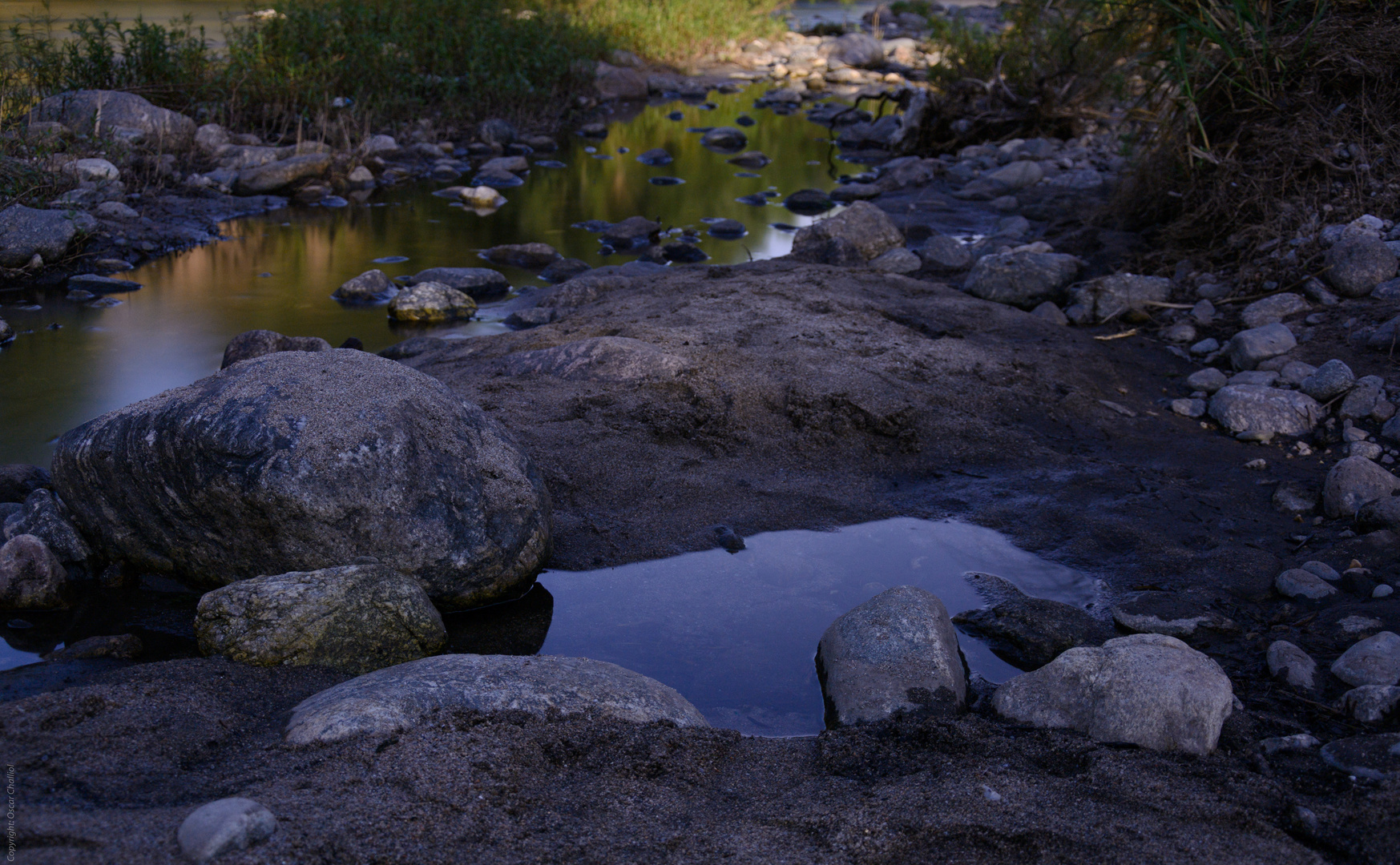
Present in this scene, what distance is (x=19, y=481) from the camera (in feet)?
12.5

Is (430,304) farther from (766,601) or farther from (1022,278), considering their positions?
(766,601)

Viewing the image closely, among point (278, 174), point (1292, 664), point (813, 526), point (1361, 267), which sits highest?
point (1361, 267)

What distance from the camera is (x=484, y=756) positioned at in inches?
87.6

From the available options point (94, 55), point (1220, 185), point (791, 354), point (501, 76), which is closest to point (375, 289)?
point (791, 354)

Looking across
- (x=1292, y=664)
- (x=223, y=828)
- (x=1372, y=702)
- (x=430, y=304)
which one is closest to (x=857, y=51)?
(x=430, y=304)

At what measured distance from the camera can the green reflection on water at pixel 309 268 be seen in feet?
18.4

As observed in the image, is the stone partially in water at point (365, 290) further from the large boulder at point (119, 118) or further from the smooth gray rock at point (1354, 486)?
the smooth gray rock at point (1354, 486)

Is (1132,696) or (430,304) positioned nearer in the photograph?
(1132,696)

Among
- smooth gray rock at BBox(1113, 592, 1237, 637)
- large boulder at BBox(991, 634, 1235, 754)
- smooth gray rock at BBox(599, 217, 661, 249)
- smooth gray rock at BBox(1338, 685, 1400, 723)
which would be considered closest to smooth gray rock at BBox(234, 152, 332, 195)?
smooth gray rock at BBox(599, 217, 661, 249)

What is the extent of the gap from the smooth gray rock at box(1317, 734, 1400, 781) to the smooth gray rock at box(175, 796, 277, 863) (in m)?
2.35

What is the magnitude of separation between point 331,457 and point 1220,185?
226 inches

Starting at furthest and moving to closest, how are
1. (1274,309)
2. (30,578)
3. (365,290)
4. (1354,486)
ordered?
(365,290)
(1274,309)
(1354,486)
(30,578)

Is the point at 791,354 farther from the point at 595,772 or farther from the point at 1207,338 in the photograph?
the point at 595,772

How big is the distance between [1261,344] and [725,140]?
9125 millimetres
